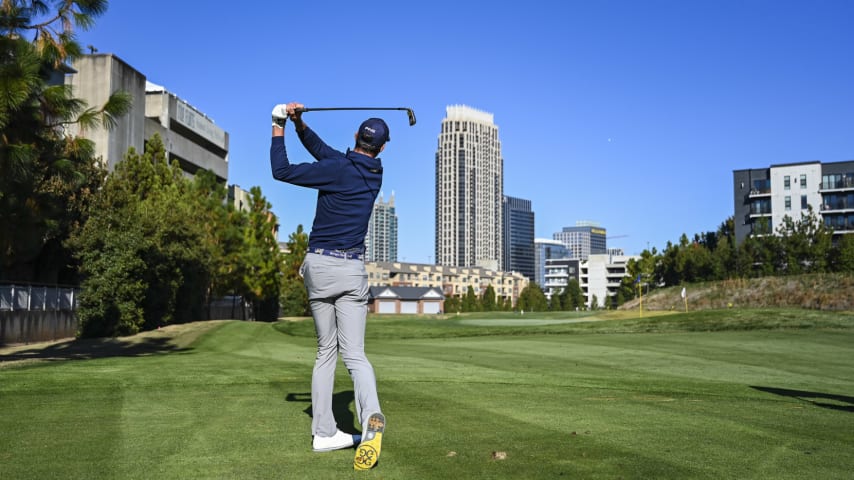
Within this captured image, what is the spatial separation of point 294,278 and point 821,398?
221 ft

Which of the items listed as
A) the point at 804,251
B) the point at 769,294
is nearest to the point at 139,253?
the point at 769,294

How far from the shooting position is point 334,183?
5586mm

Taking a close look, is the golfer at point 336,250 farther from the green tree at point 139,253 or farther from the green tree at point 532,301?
the green tree at point 532,301

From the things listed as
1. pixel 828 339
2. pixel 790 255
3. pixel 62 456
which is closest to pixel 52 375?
pixel 62 456

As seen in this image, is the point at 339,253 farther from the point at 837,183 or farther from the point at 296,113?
the point at 837,183

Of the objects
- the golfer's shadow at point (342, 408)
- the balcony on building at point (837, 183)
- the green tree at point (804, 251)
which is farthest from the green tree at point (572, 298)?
the golfer's shadow at point (342, 408)

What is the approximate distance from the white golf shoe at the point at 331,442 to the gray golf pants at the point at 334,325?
4 cm

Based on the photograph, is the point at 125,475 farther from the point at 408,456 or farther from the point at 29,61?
the point at 29,61

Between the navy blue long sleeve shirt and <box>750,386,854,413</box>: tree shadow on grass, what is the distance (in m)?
5.55

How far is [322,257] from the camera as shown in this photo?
541 centimetres

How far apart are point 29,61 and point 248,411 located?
10.7 meters

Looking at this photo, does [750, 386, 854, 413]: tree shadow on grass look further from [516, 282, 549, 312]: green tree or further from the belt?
[516, 282, 549, 312]: green tree

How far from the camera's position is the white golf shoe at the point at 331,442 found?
5.16m

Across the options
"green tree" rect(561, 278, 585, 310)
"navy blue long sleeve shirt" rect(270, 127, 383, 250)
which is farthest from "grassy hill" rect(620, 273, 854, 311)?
"green tree" rect(561, 278, 585, 310)
